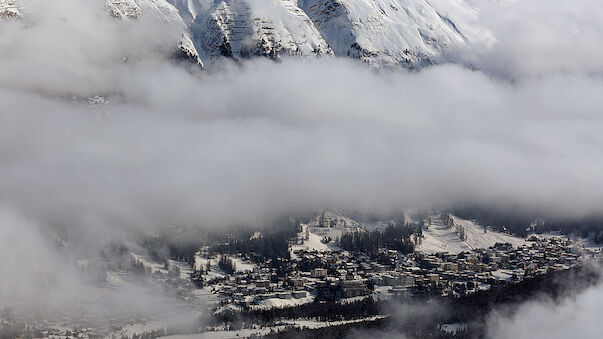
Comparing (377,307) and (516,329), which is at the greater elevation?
(516,329)

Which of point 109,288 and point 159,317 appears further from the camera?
point 109,288

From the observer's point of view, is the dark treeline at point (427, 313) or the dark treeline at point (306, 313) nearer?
the dark treeline at point (427, 313)

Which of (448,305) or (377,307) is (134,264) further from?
(448,305)

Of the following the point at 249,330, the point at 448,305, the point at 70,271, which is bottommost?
the point at 70,271

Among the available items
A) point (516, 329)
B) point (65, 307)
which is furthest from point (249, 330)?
point (516, 329)

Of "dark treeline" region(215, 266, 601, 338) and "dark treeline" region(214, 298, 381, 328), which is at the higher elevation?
"dark treeline" region(215, 266, 601, 338)

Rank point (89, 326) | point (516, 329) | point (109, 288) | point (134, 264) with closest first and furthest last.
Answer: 1. point (516, 329)
2. point (89, 326)
3. point (109, 288)
4. point (134, 264)

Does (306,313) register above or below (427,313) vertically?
below

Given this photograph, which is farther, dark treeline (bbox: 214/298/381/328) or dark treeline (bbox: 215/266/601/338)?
dark treeline (bbox: 214/298/381/328)

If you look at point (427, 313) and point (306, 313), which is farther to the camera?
point (306, 313)

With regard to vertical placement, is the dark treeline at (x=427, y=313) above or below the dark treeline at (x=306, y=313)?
above

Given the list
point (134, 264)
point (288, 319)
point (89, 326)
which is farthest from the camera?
point (134, 264)
